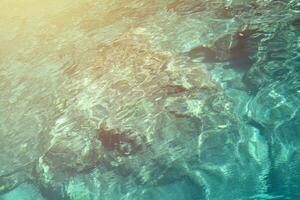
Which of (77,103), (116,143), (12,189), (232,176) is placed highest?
(77,103)

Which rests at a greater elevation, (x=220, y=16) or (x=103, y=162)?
(x=220, y=16)

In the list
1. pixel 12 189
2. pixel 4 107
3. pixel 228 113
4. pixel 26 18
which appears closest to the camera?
pixel 228 113

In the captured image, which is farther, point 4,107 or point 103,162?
point 4,107

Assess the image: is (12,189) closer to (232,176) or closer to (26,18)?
(232,176)

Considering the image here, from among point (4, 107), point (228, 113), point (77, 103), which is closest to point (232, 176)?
point (228, 113)

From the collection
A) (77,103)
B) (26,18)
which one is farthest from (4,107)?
(26,18)

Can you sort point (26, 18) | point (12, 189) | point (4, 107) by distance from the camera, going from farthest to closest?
1. point (26, 18)
2. point (4, 107)
3. point (12, 189)

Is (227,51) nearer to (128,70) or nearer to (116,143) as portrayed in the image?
(128,70)
